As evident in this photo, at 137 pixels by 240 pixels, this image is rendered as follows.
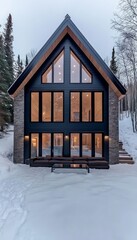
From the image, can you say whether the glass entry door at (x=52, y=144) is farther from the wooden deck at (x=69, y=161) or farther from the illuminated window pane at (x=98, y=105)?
the illuminated window pane at (x=98, y=105)

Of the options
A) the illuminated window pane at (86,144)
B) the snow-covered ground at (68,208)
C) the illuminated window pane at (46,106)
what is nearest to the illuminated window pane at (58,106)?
the illuminated window pane at (46,106)

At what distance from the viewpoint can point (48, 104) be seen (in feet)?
45.1

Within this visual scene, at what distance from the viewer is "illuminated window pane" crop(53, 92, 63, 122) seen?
13.7 metres

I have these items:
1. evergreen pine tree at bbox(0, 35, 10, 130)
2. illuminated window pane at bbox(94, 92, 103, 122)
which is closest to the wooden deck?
illuminated window pane at bbox(94, 92, 103, 122)

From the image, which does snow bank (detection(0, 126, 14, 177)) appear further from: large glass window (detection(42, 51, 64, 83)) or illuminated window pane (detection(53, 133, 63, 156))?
large glass window (detection(42, 51, 64, 83))

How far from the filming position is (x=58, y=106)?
1377 centimetres

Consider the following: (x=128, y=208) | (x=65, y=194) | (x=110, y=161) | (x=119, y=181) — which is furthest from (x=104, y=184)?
(x=110, y=161)

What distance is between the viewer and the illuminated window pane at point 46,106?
539 inches

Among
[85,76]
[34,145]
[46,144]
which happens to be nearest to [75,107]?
[85,76]

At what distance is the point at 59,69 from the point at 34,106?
8.89ft

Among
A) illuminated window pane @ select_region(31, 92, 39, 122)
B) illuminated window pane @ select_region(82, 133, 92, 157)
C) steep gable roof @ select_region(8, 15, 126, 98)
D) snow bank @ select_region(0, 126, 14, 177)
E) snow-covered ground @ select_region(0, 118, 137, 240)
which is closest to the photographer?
snow-covered ground @ select_region(0, 118, 137, 240)

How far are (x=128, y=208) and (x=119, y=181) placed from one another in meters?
3.01

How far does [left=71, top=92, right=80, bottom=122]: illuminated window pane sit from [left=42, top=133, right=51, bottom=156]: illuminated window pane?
1805mm

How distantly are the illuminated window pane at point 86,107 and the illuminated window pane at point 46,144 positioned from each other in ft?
7.78
